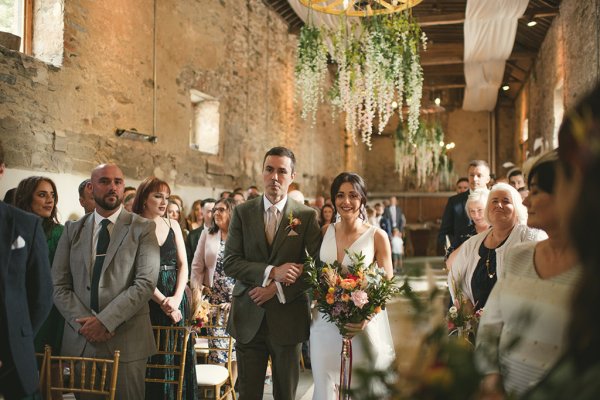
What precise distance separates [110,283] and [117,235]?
27 cm

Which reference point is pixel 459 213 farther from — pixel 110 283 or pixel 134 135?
pixel 134 135

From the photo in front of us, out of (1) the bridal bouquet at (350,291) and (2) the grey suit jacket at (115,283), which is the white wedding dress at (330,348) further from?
(2) the grey suit jacket at (115,283)

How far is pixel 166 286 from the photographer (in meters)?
3.60

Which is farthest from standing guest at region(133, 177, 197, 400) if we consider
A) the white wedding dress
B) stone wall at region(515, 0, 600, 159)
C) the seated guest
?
stone wall at region(515, 0, 600, 159)

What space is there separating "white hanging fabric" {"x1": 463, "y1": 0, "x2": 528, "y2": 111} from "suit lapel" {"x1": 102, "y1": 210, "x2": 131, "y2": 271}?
7507 mm

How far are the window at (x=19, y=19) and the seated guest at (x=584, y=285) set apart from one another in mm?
6092

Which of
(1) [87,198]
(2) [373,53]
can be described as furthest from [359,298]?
(2) [373,53]

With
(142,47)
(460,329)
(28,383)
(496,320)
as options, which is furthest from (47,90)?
(496,320)

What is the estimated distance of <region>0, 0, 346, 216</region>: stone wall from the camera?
5371 mm

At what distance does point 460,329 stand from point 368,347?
6.31 feet

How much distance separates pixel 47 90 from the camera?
216 inches

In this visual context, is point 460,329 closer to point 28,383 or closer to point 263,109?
point 28,383

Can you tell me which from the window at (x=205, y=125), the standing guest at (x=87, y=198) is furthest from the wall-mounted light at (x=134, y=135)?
the standing guest at (x=87, y=198)

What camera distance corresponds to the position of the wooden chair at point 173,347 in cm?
315
